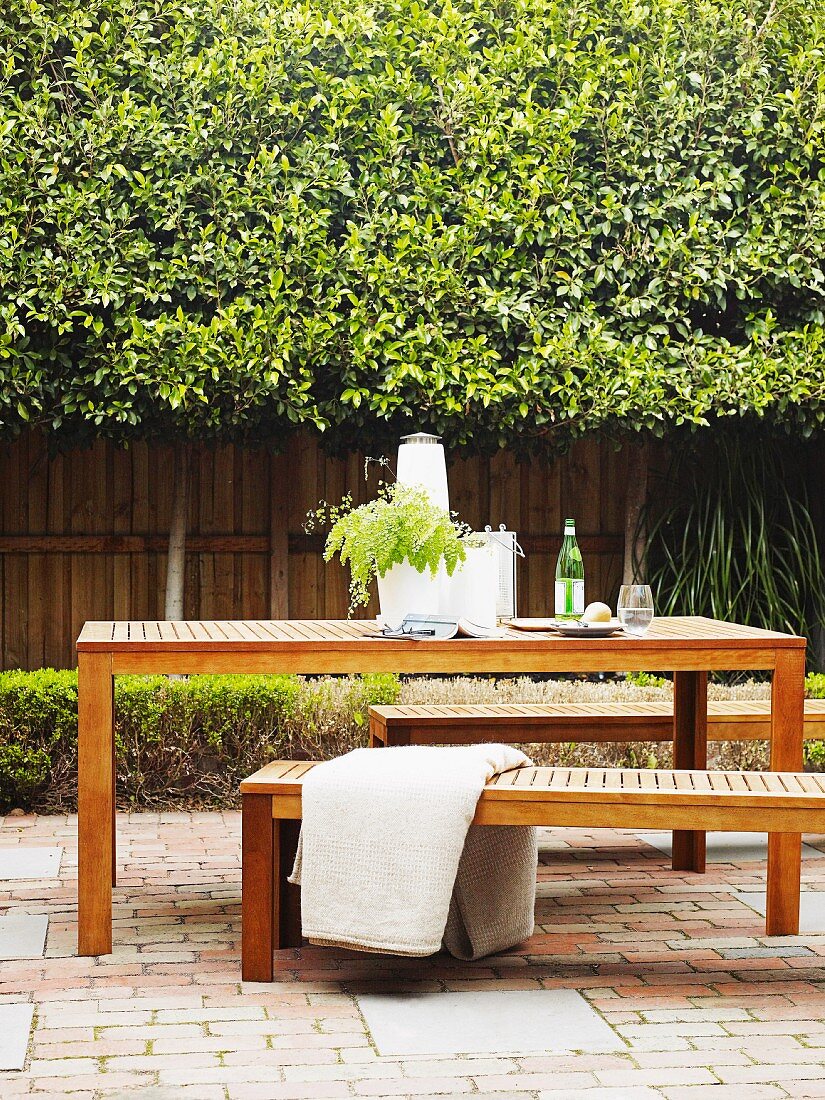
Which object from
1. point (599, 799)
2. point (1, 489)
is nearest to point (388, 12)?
point (1, 489)

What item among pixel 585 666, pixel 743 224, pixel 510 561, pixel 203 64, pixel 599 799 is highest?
pixel 203 64

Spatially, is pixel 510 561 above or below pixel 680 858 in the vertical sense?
above

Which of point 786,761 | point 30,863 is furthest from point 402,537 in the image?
point 30,863

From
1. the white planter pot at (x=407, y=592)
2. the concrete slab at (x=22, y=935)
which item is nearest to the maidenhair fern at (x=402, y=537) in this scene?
the white planter pot at (x=407, y=592)

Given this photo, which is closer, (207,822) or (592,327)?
(207,822)

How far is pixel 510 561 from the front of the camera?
4043 mm

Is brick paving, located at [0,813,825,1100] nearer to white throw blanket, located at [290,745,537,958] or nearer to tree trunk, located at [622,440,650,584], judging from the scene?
white throw blanket, located at [290,745,537,958]

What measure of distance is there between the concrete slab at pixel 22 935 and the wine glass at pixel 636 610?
1.95 meters

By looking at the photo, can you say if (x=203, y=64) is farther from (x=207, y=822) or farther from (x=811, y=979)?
(x=811, y=979)

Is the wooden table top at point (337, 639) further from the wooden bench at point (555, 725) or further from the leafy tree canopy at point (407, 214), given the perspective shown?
the leafy tree canopy at point (407, 214)

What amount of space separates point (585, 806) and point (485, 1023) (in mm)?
588

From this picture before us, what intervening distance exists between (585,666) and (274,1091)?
4.96 feet

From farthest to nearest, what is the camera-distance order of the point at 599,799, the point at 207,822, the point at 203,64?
1. the point at 203,64
2. the point at 207,822
3. the point at 599,799

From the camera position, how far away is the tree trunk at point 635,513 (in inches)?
292
